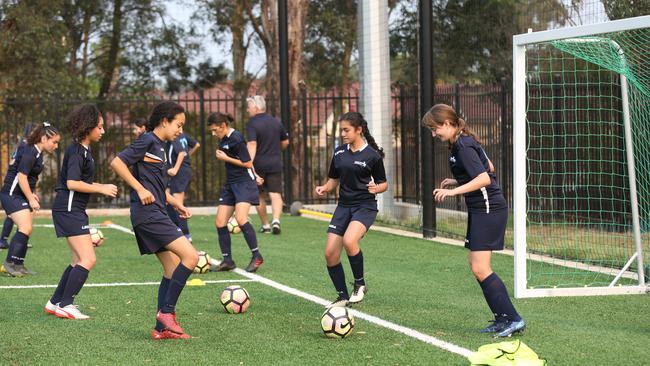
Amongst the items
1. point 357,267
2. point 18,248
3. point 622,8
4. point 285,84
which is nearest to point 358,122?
point 357,267

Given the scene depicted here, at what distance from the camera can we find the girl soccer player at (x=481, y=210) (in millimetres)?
7598

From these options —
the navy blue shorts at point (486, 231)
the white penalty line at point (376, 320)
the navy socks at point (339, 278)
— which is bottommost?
the white penalty line at point (376, 320)

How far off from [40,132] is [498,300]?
5656mm

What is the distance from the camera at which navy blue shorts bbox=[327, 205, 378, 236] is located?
30.0 ft

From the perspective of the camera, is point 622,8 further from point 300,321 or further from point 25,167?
point 25,167

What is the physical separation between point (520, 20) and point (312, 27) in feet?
53.4

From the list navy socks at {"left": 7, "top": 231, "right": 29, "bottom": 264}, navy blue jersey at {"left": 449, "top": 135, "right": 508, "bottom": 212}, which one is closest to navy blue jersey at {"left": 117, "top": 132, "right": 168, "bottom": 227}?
navy blue jersey at {"left": 449, "top": 135, "right": 508, "bottom": 212}

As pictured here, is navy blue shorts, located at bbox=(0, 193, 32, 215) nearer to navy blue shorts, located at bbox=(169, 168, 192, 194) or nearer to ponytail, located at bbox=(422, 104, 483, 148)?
navy blue shorts, located at bbox=(169, 168, 192, 194)

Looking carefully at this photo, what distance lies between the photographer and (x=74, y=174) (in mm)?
8656

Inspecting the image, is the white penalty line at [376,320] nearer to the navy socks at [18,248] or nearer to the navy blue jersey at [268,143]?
the navy socks at [18,248]

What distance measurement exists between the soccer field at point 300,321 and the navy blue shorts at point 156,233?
2.41 ft

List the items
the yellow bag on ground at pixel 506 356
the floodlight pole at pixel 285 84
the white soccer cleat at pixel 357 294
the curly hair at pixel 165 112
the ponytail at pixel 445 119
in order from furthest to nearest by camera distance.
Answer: the floodlight pole at pixel 285 84 → the white soccer cleat at pixel 357 294 → the curly hair at pixel 165 112 → the ponytail at pixel 445 119 → the yellow bag on ground at pixel 506 356

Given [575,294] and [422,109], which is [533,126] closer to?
[422,109]

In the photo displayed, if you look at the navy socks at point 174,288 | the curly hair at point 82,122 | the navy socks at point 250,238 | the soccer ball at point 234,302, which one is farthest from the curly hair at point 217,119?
the navy socks at point 174,288
